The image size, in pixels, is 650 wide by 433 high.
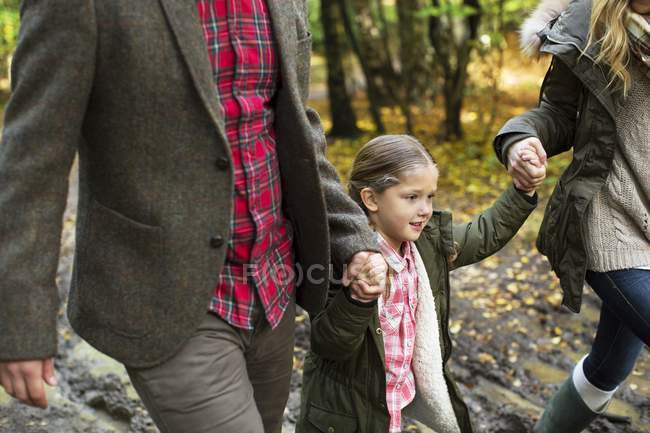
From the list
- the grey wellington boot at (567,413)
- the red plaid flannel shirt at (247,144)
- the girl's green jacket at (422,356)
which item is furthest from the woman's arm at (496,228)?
the grey wellington boot at (567,413)

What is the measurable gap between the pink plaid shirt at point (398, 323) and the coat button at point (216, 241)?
37.5 inches

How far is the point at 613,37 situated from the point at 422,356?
4.30 feet

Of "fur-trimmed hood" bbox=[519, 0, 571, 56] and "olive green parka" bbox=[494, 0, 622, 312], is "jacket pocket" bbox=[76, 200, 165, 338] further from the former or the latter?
"fur-trimmed hood" bbox=[519, 0, 571, 56]

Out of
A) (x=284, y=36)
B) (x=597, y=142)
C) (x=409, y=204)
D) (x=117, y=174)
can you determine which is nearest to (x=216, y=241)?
(x=117, y=174)

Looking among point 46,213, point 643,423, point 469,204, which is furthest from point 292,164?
point 469,204

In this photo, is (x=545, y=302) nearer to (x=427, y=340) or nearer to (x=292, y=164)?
(x=427, y=340)

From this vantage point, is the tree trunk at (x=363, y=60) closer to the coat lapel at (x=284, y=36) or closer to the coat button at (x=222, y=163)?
the coat lapel at (x=284, y=36)

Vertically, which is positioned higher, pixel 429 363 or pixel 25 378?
pixel 25 378

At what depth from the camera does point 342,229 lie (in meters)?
2.34

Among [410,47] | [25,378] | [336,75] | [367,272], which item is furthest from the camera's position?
[336,75]

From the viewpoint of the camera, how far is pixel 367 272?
2275mm

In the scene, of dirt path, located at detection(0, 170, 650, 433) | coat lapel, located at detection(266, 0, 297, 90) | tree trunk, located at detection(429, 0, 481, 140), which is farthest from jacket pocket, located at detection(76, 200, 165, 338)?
tree trunk, located at detection(429, 0, 481, 140)

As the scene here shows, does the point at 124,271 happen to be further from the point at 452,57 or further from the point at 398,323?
the point at 452,57

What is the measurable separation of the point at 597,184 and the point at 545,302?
3.18 meters
